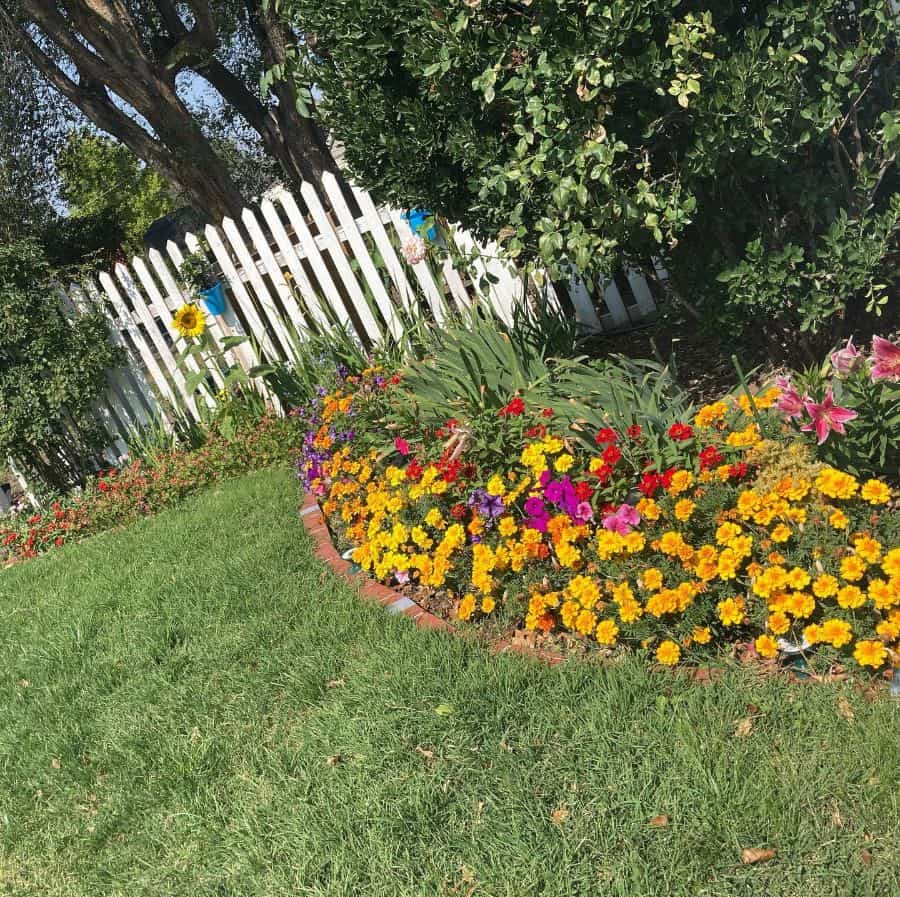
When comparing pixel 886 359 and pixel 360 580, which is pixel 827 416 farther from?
pixel 360 580

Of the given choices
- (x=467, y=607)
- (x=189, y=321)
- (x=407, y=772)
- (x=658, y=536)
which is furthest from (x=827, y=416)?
(x=189, y=321)

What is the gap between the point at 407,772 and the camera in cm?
226

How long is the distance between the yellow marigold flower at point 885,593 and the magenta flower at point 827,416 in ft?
1.44

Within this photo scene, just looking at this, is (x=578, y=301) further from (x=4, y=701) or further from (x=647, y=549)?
(x=4, y=701)

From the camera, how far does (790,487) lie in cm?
247

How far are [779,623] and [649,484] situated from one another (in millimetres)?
598

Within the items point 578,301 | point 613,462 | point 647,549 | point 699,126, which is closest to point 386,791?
point 647,549

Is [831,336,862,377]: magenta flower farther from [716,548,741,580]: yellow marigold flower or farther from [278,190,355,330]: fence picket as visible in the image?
[278,190,355,330]: fence picket

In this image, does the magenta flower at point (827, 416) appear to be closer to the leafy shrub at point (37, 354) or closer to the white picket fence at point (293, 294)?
the white picket fence at point (293, 294)

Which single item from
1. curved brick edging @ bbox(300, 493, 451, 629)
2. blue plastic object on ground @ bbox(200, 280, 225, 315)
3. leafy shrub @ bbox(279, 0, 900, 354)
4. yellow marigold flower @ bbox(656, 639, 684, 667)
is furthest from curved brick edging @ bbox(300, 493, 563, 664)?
blue plastic object on ground @ bbox(200, 280, 225, 315)

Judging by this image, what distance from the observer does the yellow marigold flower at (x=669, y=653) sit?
2355mm

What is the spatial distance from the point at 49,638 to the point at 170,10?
1055 centimetres

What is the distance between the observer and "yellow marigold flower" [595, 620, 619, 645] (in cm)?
248

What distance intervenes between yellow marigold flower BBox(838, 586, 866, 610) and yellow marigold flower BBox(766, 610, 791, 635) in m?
0.15
